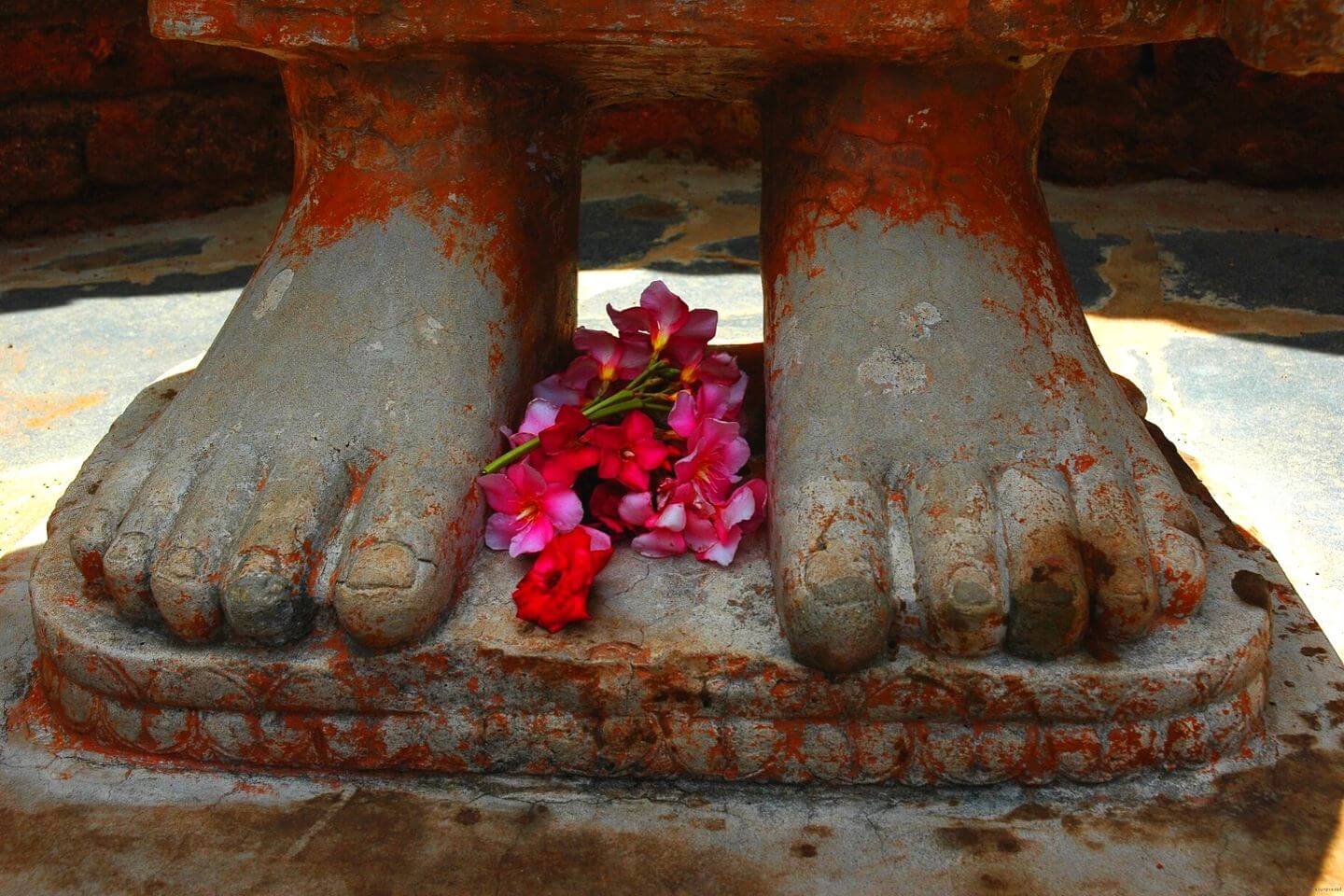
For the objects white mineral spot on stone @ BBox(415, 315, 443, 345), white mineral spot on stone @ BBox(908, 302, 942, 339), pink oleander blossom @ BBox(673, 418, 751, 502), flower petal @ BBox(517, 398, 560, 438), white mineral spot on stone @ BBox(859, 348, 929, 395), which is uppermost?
white mineral spot on stone @ BBox(908, 302, 942, 339)

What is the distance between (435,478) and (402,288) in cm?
22

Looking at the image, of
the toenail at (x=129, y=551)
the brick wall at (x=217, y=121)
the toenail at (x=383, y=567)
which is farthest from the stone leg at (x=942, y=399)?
the brick wall at (x=217, y=121)

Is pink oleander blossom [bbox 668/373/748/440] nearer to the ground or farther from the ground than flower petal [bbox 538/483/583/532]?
farther from the ground

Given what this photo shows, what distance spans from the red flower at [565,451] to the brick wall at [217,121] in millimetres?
2077

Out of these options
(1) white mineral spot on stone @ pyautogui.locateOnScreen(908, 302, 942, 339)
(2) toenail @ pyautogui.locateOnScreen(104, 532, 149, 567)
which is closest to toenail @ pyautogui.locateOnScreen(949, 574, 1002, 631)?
(1) white mineral spot on stone @ pyautogui.locateOnScreen(908, 302, 942, 339)

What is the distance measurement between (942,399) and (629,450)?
304 millimetres

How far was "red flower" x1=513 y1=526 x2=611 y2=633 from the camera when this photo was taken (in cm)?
124

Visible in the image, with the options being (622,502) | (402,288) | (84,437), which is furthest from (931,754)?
(84,437)

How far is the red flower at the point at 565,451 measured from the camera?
1.36 metres

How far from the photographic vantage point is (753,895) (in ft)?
3.67

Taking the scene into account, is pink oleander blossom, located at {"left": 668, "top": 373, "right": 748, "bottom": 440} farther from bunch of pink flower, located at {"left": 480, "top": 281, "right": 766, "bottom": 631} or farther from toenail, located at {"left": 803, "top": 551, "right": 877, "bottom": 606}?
toenail, located at {"left": 803, "top": 551, "right": 877, "bottom": 606}

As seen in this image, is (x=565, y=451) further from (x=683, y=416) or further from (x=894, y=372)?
(x=894, y=372)

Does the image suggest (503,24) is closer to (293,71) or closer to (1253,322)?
(293,71)

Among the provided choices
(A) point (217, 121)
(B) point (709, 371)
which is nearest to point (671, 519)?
(B) point (709, 371)
